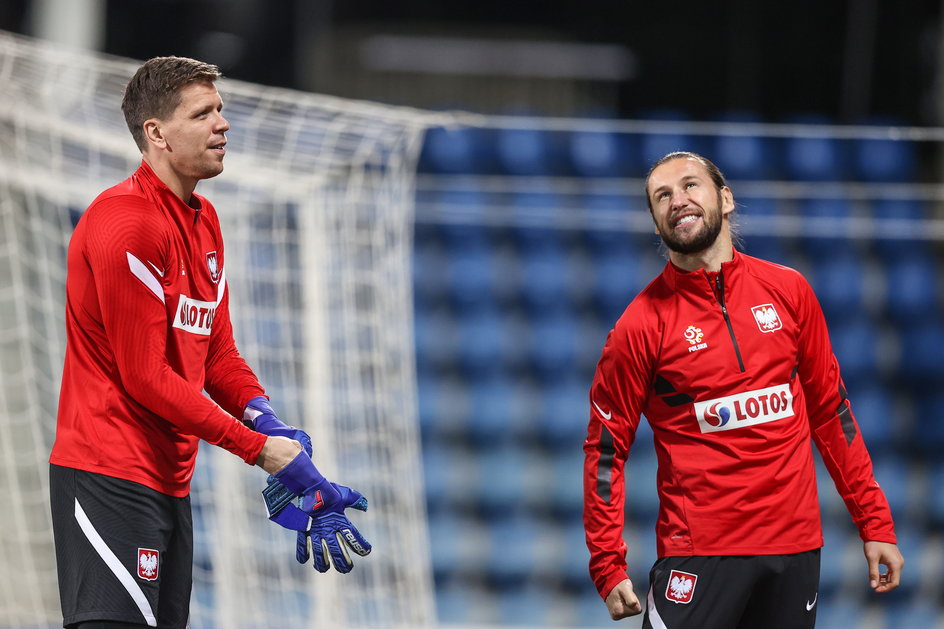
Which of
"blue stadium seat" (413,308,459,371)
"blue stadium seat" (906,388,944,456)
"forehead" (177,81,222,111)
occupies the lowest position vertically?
"blue stadium seat" (906,388,944,456)

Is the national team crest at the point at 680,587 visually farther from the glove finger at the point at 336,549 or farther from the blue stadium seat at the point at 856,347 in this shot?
the blue stadium seat at the point at 856,347

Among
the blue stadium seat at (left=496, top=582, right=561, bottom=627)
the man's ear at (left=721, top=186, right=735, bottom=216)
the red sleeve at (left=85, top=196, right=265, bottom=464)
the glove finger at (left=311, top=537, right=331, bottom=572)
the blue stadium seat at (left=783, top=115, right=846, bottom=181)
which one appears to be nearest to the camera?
the red sleeve at (left=85, top=196, right=265, bottom=464)

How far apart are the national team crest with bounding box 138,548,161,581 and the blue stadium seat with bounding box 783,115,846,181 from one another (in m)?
4.39

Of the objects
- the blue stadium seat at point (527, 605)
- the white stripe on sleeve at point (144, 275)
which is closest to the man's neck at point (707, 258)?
the white stripe on sleeve at point (144, 275)

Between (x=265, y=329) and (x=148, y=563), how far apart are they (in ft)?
9.95

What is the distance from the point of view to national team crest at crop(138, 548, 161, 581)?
6.57 ft

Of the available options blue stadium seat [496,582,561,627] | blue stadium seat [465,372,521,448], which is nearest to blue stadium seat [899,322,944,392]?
blue stadium seat [465,372,521,448]

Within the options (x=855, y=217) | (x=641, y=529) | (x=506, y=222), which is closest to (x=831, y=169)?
(x=855, y=217)

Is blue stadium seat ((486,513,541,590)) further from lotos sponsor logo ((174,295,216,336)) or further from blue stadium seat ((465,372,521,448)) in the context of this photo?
lotos sponsor logo ((174,295,216,336))

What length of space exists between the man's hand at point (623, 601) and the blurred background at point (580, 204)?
2207 millimetres

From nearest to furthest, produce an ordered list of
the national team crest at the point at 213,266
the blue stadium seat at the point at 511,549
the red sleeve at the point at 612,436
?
1. the national team crest at the point at 213,266
2. the red sleeve at the point at 612,436
3. the blue stadium seat at the point at 511,549

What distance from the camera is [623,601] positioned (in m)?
2.19

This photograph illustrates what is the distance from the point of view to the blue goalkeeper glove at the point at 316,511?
79.6 inches

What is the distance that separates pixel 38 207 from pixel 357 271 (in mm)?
1479
